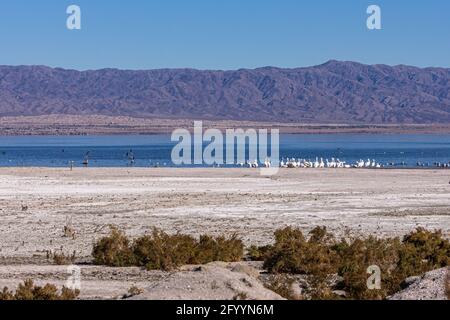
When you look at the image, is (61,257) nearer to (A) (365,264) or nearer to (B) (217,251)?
(B) (217,251)

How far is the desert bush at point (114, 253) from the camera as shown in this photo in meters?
19.3

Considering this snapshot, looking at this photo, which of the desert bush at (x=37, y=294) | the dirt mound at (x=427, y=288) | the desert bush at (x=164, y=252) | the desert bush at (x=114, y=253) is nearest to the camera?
the dirt mound at (x=427, y=288)

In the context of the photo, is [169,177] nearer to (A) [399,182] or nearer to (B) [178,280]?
(A) [399,182]

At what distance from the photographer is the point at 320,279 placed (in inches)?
648

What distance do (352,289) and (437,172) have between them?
142ft

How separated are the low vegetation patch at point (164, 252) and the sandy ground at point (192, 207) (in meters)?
0.51

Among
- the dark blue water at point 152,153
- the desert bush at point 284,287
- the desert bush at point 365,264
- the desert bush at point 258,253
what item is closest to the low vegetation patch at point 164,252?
the desert bush at point 258,253

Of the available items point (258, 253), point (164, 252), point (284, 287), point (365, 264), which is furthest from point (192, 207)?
point (284, 287)

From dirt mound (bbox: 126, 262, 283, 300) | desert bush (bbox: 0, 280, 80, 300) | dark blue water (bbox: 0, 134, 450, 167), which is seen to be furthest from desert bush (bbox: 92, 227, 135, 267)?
dark blue water (bbox: 0, 134, 450, 167)

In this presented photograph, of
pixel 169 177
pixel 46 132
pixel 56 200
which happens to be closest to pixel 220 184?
pixel 169 177

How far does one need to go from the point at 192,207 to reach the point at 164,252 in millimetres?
14407

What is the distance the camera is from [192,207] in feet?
109

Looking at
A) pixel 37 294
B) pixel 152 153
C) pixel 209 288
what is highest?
pixel 209 288

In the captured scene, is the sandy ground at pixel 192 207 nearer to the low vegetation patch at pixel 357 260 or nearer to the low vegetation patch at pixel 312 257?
the low vegetation patch at pixel 312 257
